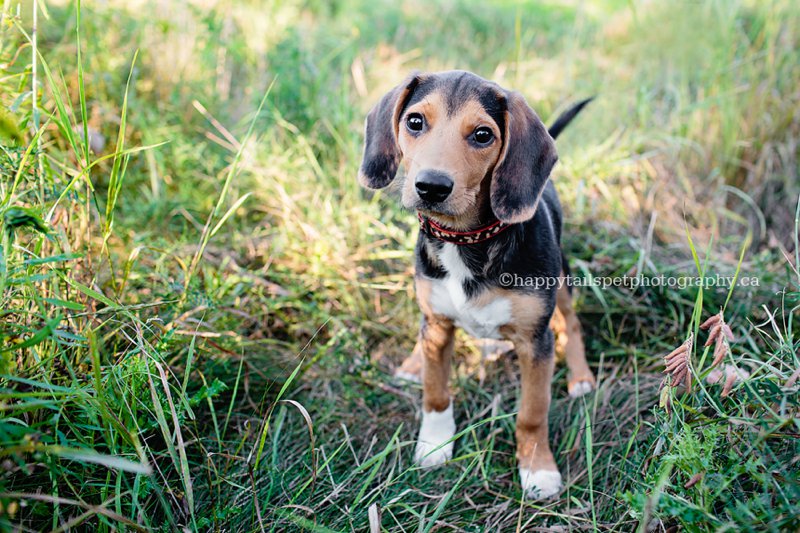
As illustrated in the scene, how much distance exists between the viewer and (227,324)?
3049 millimetres

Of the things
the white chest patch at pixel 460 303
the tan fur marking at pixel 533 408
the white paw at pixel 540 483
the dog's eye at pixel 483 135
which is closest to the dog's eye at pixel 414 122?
the dog's eye at pixel 483 135

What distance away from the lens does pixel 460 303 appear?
102 inches

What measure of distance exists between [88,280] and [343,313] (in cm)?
151

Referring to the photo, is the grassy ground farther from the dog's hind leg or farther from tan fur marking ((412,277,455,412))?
tan fur marking ((412,277,455,412))

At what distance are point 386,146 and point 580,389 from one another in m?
1.76

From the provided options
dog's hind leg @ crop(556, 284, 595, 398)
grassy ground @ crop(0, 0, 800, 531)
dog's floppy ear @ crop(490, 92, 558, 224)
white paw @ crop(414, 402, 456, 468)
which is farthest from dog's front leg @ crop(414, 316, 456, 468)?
dog's hind leg @ crop(556, 284, 595, 398)

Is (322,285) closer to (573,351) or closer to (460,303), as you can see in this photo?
(460,303)

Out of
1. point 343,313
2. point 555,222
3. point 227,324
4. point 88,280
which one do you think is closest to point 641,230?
point 555,222

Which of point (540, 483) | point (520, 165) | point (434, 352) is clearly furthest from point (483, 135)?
point (540, 483)

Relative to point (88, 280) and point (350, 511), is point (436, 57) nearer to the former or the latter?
point (88, 280)

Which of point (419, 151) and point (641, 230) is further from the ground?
point (419, 151)

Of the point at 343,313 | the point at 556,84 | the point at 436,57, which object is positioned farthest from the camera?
→ the point at 436,57

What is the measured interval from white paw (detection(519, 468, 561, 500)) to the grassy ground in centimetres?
6

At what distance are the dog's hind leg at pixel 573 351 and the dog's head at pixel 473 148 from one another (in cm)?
106
